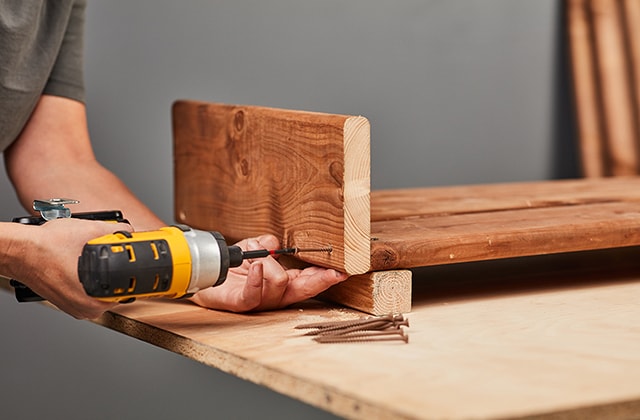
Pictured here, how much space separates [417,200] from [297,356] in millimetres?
708

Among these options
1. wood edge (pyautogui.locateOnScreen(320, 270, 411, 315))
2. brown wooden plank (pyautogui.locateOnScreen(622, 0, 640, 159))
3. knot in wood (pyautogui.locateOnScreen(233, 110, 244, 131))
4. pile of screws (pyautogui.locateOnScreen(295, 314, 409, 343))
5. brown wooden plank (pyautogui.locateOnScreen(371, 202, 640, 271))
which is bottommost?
pile of screws (pyautogui.locateOnScreen(295, 314, 409, 343))

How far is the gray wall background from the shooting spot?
1979 mm

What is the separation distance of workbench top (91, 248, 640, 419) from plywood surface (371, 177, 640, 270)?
0.23ft

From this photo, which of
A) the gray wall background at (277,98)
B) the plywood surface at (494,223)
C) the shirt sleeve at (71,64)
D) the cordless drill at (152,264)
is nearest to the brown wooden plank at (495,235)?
the plywood surface at (494,223)

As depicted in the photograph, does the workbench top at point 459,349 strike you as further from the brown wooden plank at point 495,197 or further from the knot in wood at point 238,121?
the knot in wood at point 238,121

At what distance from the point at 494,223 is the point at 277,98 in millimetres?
775

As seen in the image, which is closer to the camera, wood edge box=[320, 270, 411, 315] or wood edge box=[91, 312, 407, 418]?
wood edge box=[91, 312, 407, 418]

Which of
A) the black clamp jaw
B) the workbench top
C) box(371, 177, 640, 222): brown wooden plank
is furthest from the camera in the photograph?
box(371, 177, 640, 222): brown wooden plank

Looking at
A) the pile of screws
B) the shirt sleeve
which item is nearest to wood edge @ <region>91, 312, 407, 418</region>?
the pile of screws

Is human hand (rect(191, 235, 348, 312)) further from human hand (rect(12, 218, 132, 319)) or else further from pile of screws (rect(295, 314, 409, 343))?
human hand (rect(12, 218, 132, 319))

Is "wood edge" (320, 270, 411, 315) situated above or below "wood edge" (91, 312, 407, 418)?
above

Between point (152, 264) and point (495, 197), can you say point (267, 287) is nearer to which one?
point (152, 264)

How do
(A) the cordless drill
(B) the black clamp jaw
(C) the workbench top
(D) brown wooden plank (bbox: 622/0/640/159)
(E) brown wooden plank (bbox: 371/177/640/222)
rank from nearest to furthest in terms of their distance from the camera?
(C) the workbench top
(A) the cordless drill
(B) the black clamp jaw
(E) brown wooden plank (bbox: 371/177/640/222)
(D) brown wooden plank (bbox: 622/0/640/159)

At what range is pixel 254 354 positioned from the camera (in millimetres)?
1074
